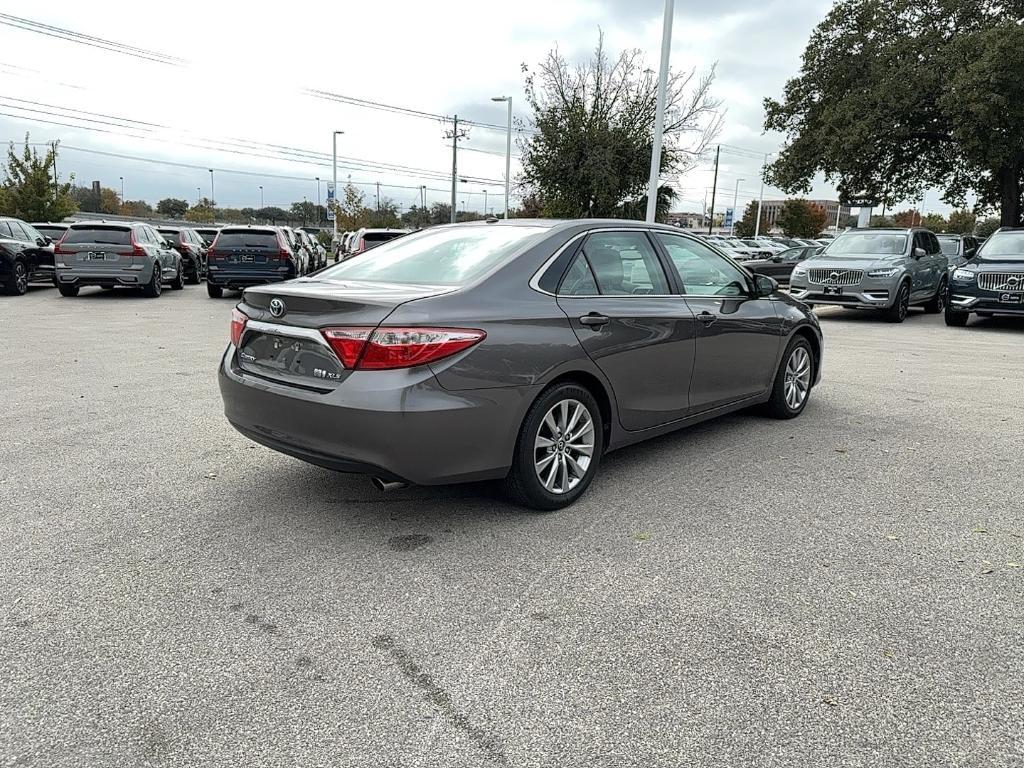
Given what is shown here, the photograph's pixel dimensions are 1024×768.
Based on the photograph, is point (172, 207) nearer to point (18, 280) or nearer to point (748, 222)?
point (748, 222)

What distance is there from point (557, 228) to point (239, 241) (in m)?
14.3

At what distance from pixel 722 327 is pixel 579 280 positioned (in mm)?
1400

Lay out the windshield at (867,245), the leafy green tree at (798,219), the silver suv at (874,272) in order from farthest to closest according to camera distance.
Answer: the leafy green tree at (798,219) → the windshield at (867,245) → the silver suv at (874,272)

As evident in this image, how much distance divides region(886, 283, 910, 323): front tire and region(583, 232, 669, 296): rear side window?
11576mm

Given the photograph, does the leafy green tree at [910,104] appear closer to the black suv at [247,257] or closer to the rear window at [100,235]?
the black suv at [247,257]

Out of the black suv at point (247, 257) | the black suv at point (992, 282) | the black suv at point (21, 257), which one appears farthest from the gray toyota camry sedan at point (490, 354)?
the black suv at point (21, 257)

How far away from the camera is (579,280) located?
14.4 ft

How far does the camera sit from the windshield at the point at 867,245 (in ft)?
50.9

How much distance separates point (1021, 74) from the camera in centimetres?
2202

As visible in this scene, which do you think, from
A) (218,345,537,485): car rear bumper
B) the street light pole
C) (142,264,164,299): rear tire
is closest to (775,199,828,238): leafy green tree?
the street light pole

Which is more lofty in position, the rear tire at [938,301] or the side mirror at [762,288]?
the side mirror at [762,288]

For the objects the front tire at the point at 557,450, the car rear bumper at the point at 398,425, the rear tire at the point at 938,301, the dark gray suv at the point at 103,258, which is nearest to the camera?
the car rear bumper at the point at 398,425

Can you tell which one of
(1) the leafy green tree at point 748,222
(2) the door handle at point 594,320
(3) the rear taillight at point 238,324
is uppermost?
(1) the leafy green tree at point 748,222

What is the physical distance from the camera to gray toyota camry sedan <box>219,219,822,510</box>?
3.57m
